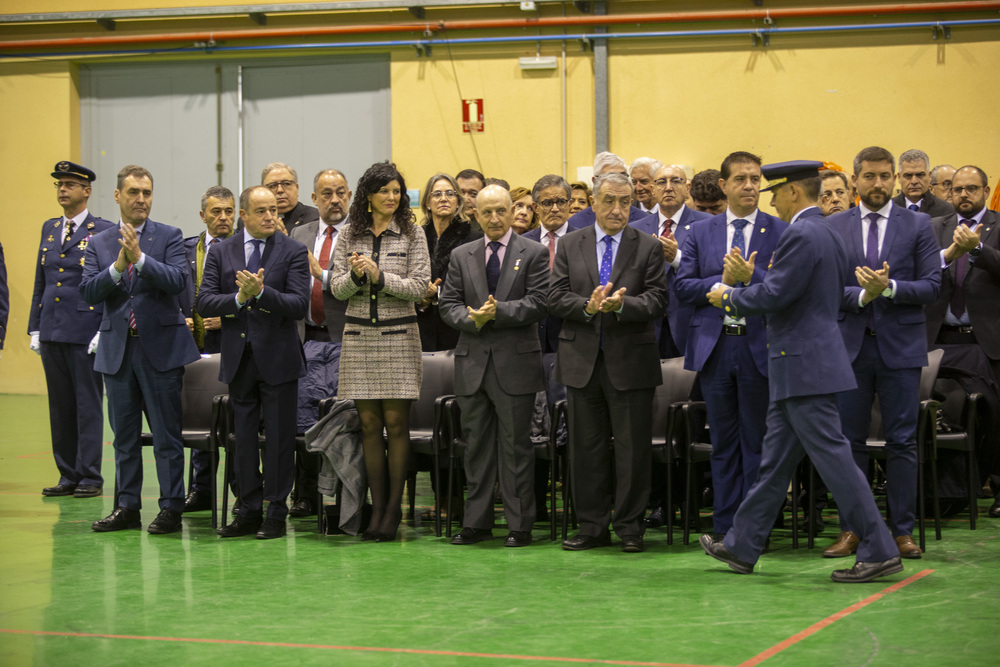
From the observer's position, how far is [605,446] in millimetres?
4949

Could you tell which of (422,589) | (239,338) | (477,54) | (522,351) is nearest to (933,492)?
(522,351)

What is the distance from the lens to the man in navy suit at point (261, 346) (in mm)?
5227

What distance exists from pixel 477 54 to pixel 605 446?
6304 millimetres

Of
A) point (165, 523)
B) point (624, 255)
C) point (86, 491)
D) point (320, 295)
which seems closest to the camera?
point (624, 255)

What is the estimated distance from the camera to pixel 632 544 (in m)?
4.82

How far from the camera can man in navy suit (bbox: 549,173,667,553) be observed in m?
4.86

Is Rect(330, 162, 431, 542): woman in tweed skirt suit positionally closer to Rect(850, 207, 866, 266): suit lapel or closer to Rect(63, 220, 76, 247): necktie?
Rect(850, 207, 866, 266): suit lapel

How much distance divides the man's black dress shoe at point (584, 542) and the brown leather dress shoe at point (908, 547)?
1.19 m

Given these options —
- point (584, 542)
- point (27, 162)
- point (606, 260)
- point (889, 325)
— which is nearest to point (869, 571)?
point (889, 325)

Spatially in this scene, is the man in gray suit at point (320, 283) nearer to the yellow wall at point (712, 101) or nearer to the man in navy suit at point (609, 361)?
the man in navy suit at point (609, 361)

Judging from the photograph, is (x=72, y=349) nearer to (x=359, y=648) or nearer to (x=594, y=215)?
(x=594, y=215)

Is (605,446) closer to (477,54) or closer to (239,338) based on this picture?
(239,338)

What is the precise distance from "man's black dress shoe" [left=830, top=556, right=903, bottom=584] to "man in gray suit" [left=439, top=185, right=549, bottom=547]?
1432 millimetres

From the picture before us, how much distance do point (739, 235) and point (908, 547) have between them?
1445mm
